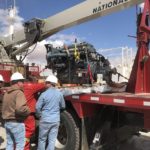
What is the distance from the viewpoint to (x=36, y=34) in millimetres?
9820

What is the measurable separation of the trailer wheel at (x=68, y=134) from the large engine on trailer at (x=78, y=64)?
262 cm

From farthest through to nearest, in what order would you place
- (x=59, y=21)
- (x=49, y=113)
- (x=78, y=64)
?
(x=78, y=64) < (x=59, y=21) < (x=49, y=113)

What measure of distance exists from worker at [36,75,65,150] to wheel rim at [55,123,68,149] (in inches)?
13.3

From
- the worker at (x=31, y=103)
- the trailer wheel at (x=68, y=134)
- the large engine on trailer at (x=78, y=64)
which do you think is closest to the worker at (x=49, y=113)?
the trailer wheel at (x=68, y=134)

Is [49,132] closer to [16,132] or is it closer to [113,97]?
[16,132]

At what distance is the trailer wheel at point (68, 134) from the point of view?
631 cm

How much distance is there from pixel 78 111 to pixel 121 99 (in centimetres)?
121

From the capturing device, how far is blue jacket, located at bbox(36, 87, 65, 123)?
20.5ft

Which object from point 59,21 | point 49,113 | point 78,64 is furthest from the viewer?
point 78,64

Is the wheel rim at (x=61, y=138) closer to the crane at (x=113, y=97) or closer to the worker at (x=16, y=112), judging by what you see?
the crane at (x=113, y=97)

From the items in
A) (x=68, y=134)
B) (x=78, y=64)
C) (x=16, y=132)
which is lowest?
(x=68, y=134)

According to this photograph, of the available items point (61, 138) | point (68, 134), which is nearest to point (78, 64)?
point (61, 138)

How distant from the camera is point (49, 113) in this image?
6246 mm

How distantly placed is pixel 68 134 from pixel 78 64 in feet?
10.9
